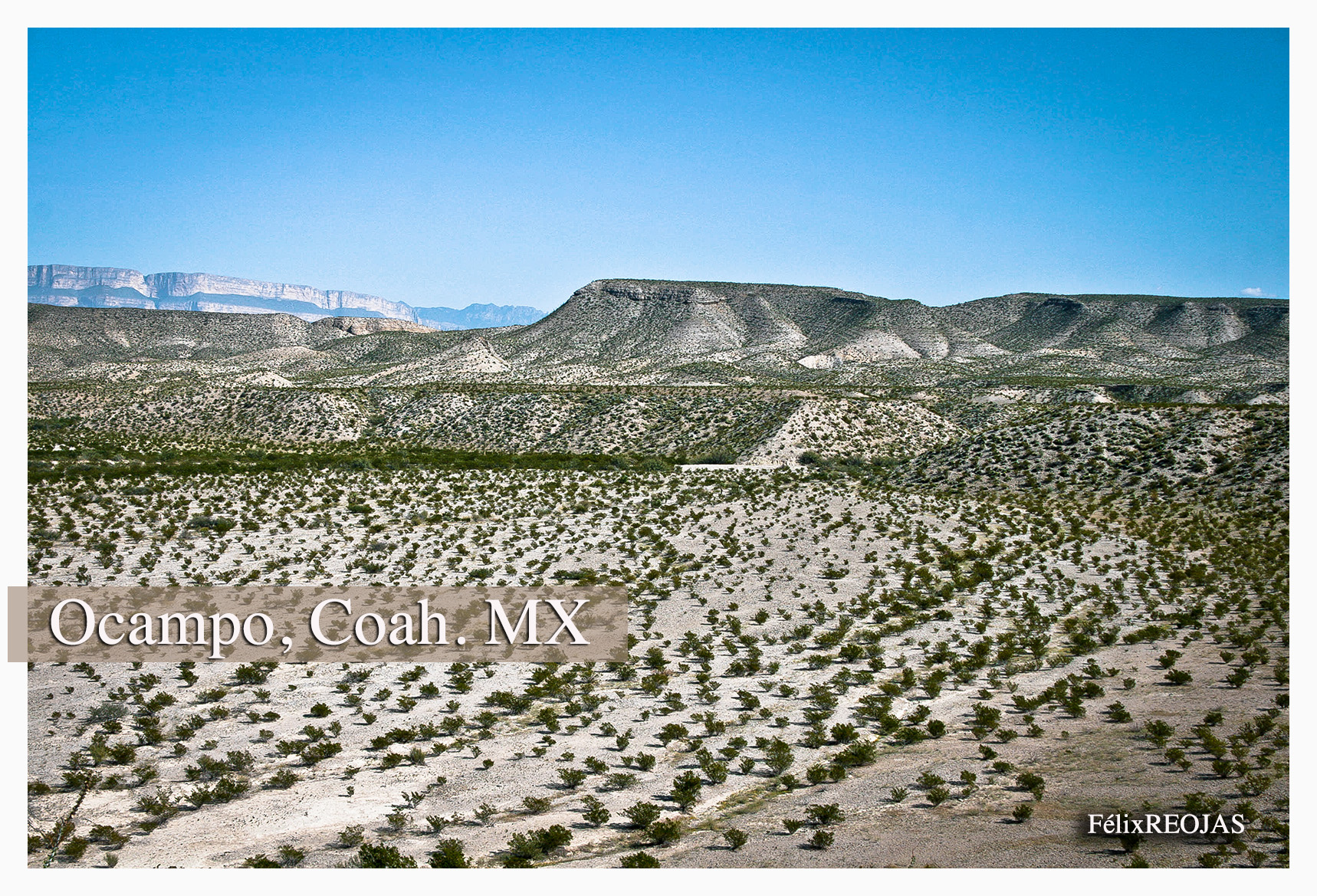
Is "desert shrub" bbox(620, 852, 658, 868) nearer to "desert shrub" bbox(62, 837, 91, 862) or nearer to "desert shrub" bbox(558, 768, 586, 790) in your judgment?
"desert shrub" bbox(558, 768, 586, 790)

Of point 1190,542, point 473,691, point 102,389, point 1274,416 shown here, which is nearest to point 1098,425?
point 1274,416

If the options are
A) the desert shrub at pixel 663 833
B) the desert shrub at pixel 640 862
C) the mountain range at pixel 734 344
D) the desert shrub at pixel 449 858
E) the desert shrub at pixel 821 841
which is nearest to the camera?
the desert shrub at pixel 640 862

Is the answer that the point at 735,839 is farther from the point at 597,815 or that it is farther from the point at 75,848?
the point at 75,848

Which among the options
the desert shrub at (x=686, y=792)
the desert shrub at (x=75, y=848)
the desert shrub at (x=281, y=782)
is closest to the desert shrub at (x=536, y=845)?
the desert shrub at (x=686, y=792)

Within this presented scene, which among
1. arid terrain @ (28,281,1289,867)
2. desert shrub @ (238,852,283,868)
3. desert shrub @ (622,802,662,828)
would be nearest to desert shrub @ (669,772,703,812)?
arid terrain @ (28,281,1289,867)

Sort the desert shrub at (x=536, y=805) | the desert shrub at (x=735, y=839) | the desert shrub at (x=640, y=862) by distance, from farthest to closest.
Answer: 1. the desert shrub at (x=536, y=805)
2. the desert shrub at (x=735, y=839)
3. the desert shrub at (x=640, y=862)

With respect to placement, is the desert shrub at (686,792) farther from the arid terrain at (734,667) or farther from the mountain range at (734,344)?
the mountain range at (734,344)

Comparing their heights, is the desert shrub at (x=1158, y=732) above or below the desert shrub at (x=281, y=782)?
above
